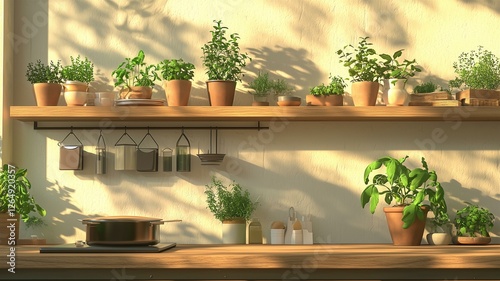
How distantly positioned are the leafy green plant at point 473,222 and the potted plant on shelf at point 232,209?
103cm

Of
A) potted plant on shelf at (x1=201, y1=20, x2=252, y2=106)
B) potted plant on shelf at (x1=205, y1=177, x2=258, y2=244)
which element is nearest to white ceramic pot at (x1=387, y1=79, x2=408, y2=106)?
potted plant on shelf at (x1=201, y1=20, x2=252, y2=106)

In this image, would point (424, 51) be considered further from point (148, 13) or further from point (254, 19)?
point (148, 13)

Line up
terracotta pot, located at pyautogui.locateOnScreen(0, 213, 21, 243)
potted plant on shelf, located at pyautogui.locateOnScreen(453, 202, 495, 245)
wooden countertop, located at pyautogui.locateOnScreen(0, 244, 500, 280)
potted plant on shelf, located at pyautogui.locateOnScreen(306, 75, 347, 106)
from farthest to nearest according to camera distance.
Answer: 1. potted plant on shelf, located at pyautogui.locateOnScreen(306, 75, 347, 106)
2. potted plant on shelf, located at pyautogui.locateOnScreen(453, 202, 495, 245)
3. terracotta pot, located at pyautogui.locateOnScreen(0, 213, 21, 243)
4. wooden countertop, located at pyautogui.locateOnScreen(0, 244, 500, 280)

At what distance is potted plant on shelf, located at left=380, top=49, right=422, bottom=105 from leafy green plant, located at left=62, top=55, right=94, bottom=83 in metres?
1.49

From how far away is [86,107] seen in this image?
3.96 m

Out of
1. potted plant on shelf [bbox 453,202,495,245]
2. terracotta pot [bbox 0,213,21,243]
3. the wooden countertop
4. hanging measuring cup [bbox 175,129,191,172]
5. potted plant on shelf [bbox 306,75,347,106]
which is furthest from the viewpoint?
hanging measuring cup [bbox 175,129,191,172]

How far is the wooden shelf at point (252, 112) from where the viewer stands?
3926mm

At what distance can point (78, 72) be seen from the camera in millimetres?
4125

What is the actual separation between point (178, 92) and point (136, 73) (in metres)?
0.34

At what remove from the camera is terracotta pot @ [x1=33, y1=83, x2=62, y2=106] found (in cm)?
403

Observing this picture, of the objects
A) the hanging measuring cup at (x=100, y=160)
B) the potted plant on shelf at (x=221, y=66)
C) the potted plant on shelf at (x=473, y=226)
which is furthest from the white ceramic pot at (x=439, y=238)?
the hanging measuring cup at (x=100, y=160)

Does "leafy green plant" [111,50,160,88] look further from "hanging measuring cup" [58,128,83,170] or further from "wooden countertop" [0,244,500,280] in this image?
"wooden countertop" [0,244,500,280]

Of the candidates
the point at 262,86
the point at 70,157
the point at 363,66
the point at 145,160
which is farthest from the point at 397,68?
the point at 70,157

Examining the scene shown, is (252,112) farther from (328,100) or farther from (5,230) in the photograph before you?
(5,230)
